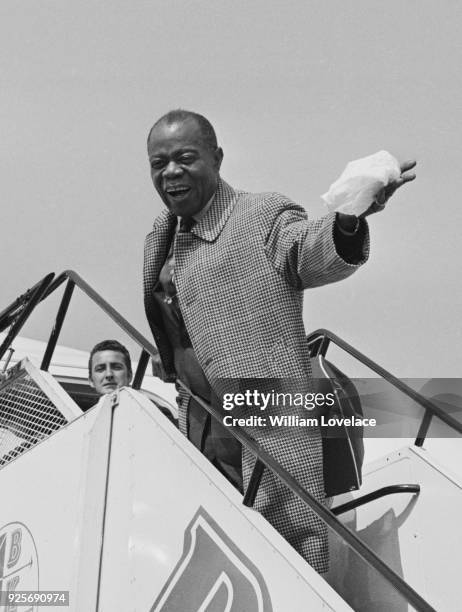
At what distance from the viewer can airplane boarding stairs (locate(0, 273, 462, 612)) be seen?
2434 millimetres

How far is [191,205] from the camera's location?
2885 mm

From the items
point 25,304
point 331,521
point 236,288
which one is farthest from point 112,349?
point 331,521

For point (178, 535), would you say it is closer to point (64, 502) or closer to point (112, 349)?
point (64, 502)

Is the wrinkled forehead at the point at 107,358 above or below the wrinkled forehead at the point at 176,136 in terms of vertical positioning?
above

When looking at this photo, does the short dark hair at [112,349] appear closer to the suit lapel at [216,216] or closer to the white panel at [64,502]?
the white panel at [64,502]

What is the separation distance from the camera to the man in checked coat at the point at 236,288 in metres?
2.57

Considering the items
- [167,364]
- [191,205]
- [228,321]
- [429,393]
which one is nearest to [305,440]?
[228,321]

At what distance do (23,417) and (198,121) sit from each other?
1.45m

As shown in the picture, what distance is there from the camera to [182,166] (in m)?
2.85

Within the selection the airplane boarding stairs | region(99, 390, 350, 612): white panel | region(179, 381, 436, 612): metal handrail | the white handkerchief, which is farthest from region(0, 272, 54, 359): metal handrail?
the white handkerchief

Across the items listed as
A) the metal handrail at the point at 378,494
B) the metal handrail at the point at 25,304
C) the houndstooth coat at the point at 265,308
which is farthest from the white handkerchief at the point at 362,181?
the metal handrail at the point at 25,304

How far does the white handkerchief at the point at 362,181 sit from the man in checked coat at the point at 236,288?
6cm

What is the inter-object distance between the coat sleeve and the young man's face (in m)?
2.44

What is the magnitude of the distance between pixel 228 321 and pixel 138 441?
1.74ft
